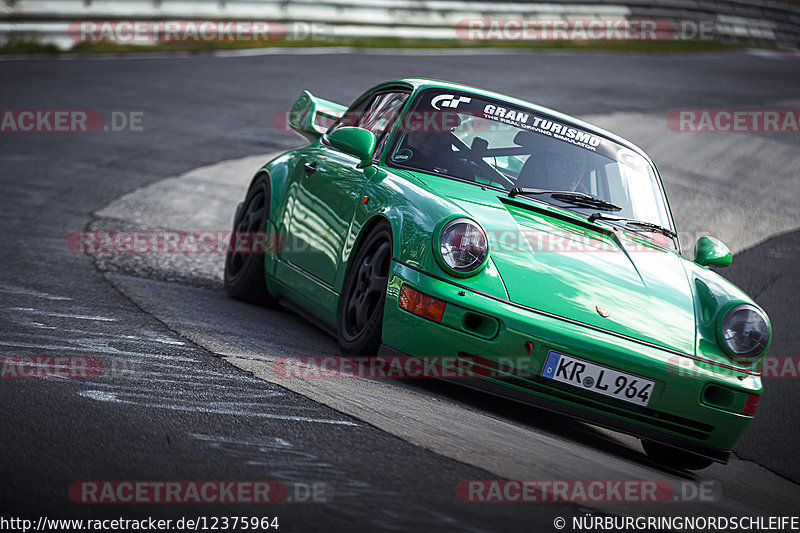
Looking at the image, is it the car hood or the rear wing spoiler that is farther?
the rear wing spoiler

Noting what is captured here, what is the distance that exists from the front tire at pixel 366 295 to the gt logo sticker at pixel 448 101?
102 cm

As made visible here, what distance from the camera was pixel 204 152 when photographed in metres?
11.2

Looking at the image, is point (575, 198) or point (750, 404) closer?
point (750, 404)

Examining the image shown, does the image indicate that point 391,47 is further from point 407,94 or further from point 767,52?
point 407,94

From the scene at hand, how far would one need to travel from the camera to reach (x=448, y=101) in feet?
18.3

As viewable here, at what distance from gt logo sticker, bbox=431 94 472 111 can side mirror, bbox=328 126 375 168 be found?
427 mm

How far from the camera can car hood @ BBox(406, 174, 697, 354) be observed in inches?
169

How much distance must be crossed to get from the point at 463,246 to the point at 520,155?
48.3 inches

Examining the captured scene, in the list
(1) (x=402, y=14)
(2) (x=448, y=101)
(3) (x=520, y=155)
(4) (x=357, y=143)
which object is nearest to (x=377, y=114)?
(2) (x=448, y=101)

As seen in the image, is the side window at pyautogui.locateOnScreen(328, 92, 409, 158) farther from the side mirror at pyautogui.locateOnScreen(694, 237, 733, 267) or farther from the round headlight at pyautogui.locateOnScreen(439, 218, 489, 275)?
the side mirror at pyautogui.locateOnScreen(694, 237, 733, 267)

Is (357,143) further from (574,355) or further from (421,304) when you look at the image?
(574,355)

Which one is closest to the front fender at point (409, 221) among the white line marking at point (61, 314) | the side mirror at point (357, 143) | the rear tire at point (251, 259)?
the side mirror at point (357, 143)

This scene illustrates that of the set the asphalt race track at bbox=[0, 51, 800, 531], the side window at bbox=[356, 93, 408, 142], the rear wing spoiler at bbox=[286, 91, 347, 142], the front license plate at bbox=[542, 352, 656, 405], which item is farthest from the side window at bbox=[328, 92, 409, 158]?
the front license plate at bbox=[542, 352, 656, 405]

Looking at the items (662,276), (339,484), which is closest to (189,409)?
(339,484)
